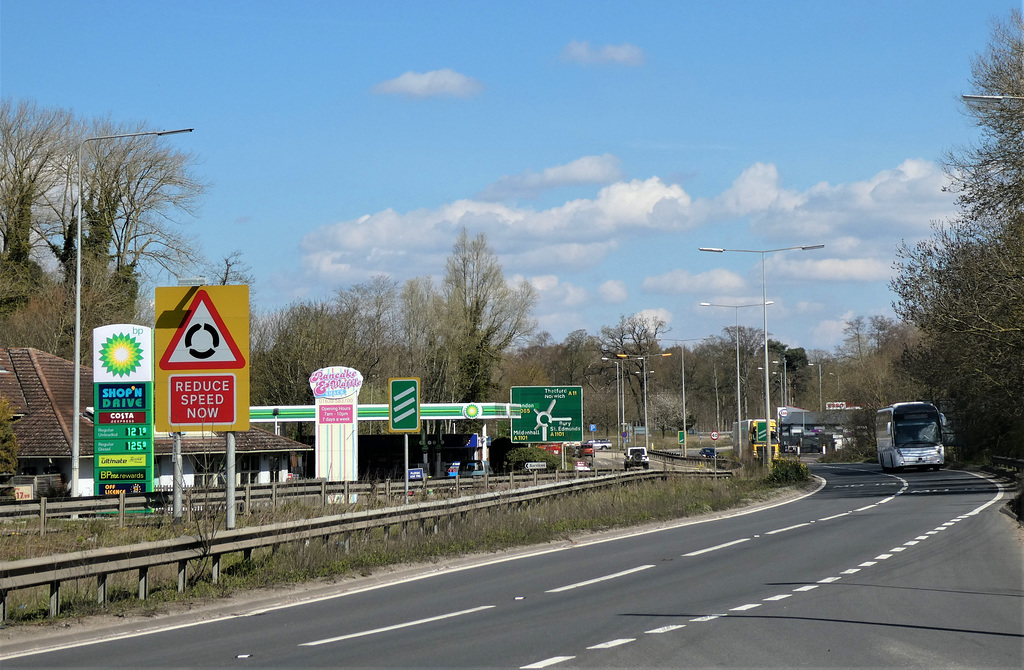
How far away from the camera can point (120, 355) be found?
29.5 meters

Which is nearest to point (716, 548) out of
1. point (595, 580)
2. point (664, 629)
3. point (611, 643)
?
point (595, 580)

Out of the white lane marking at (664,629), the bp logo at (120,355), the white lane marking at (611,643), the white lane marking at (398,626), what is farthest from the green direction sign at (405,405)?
the white lane marking at (611,643)

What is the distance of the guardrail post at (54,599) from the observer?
11.5 metres

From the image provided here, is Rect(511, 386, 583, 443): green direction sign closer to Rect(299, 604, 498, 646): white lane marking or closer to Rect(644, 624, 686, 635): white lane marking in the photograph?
Rect(299, 604, 498, 646): white lane marking

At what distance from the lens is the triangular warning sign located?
14484 mm

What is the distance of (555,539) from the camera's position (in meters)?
21.9

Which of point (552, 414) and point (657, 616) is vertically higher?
point (552, 414)

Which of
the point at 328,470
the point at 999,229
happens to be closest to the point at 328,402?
the point at 328,470

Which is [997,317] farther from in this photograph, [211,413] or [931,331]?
[211,413]

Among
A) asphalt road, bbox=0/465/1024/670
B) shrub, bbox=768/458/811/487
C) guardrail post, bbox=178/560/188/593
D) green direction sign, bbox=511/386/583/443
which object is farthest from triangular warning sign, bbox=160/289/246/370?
shrub, bbox=768/458/811/487

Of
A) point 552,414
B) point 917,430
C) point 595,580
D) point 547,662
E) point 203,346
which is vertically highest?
point 203,346

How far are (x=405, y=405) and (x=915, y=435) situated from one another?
41240mm

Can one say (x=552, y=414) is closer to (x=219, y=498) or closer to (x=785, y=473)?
(x=785, y=473)

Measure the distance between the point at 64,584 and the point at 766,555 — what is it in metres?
11.7
